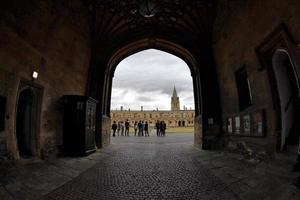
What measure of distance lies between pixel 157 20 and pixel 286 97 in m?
8.22

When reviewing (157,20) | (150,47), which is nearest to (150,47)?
(150,47)

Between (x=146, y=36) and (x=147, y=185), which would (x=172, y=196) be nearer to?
(x=147, y=185)

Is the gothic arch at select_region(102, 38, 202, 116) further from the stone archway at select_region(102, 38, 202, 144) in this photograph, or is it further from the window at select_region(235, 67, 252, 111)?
the window at select_region(235, 67, 252, 111)

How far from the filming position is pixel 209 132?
34.9 ft

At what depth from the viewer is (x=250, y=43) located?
22.4 feet

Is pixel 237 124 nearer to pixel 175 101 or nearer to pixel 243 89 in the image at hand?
pixel 243 89

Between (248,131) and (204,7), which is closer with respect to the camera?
(248,131)

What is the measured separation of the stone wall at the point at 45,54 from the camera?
5.36 metres

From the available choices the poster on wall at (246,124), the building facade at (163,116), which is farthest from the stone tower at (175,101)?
the poster on wall at (246,124)

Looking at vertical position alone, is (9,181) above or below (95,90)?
below

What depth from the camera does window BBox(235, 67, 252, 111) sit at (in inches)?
328

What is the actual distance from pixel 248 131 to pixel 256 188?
11.5 ft

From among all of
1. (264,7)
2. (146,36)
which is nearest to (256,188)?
(264,7)

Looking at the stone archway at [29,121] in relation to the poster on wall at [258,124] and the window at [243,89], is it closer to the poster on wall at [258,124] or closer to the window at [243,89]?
the poster on wall at [258,124]
